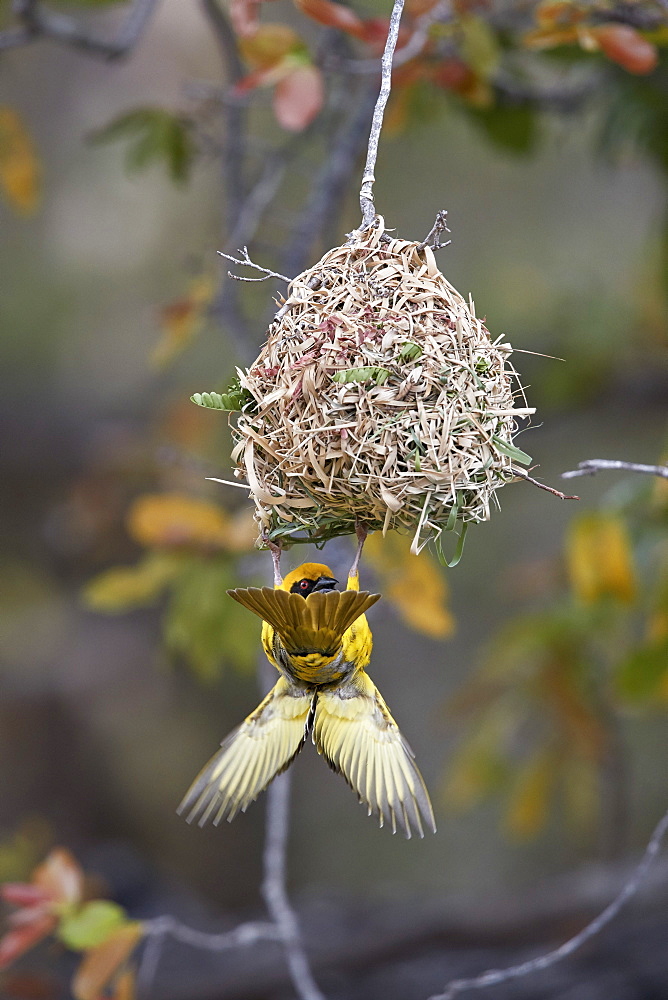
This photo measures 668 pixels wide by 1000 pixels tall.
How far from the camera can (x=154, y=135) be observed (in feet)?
12.1

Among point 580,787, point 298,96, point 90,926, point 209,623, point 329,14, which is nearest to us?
point 329,14

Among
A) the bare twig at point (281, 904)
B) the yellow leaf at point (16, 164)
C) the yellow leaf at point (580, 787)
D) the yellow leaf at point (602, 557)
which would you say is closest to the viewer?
the bare twig at point (281, 904)

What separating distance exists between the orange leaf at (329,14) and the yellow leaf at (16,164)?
68.2 inches

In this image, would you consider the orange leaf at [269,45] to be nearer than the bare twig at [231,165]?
Yes

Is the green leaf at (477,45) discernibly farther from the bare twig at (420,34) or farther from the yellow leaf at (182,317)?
the yellow leaf at (182,317)

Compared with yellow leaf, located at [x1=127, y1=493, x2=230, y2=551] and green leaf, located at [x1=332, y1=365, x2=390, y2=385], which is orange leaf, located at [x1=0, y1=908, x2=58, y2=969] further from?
green leaf, located at [x1=332, y1=365, x2=390, y2=385]

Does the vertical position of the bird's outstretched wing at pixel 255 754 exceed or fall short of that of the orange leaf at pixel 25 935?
it exceeds it

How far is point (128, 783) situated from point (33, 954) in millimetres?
1532

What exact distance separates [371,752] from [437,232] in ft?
3.86

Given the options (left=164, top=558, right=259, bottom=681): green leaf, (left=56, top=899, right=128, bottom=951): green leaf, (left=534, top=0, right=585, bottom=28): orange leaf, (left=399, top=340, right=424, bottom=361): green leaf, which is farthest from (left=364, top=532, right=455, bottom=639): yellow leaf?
(left=534, top=0, right=585, bottom=28): orange leaf

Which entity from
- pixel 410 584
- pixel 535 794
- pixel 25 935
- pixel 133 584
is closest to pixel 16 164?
pixel 133 584

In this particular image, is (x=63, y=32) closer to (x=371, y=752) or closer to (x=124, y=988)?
(x=371, y=752)

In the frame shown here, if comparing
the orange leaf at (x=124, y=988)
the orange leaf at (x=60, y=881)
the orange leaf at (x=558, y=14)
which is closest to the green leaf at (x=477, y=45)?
the orange leaf at (x=558, y=14)

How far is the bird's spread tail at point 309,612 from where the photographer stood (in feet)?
6.32
